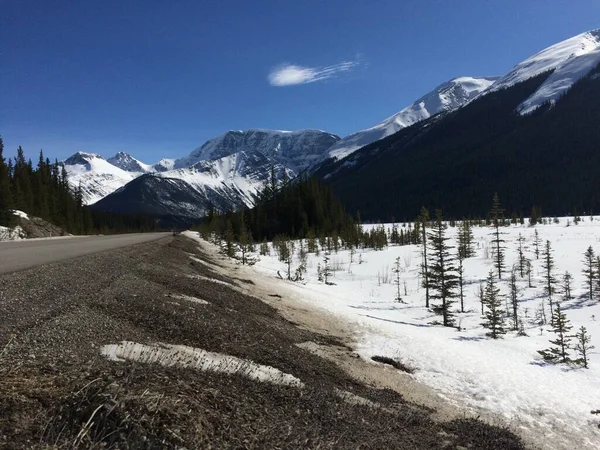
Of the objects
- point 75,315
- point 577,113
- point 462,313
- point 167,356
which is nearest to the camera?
point 167,356

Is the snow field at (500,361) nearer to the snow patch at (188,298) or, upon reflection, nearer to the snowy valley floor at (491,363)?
the snowy valley floor at (491,363)

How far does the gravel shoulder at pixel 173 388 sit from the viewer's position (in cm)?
312

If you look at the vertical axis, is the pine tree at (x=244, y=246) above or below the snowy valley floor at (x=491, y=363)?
above

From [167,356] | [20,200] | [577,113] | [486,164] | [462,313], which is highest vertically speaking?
[577,113]

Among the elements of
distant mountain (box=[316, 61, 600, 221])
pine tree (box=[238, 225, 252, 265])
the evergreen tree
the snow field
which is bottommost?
the snow field

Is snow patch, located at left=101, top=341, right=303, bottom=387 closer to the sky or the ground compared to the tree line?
closer to the ground

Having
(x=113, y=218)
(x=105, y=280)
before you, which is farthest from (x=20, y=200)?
(x=113, y=218)

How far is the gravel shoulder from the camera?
312cm

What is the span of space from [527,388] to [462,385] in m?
1.63

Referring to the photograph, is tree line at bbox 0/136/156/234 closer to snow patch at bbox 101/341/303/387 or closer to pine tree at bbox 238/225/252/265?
pine tree at bbox 238/225/252/265

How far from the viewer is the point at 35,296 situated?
24.8ft

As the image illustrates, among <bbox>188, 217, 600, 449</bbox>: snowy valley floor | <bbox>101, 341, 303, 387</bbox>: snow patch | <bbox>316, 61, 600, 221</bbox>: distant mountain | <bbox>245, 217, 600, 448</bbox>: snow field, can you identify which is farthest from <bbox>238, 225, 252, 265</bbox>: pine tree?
<bbox>316, 61, 600, 221</bbox>: distant mountain

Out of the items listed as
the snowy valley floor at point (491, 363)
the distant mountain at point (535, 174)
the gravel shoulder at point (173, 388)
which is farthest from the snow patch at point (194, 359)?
the distant mountain at point (535, 174)

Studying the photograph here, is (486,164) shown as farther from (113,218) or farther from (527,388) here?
(527,388)
